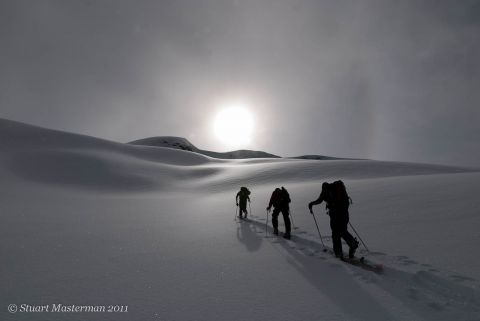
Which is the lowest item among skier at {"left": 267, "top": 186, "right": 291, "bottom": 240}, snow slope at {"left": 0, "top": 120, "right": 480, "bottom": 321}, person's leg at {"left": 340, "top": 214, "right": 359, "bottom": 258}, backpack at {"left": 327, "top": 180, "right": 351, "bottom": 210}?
snow slope at {"left": 0, "top": 120, "right": 480, "bottom": 321}

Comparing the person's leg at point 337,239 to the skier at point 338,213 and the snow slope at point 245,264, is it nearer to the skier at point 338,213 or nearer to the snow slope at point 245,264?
the skier at point 338,213

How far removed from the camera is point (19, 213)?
12586mm

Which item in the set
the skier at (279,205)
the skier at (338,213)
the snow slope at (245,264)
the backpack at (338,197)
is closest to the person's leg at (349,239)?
the skier at (338,213)

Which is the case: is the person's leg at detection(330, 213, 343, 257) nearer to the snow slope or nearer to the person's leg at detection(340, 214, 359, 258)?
the person's leg at detection(340, 214, 359, 258)

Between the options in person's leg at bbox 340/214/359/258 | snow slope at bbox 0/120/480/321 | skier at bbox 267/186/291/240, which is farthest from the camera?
skier at bbox 267/186/291/240

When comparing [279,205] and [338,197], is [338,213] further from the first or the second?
[279,205]

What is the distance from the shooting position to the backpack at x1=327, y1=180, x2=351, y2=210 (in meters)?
6.37

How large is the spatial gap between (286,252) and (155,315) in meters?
3.90

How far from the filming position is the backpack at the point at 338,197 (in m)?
6.37

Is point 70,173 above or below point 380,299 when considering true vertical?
above

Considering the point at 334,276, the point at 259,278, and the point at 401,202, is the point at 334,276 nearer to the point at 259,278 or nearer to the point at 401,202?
the point at 259,278

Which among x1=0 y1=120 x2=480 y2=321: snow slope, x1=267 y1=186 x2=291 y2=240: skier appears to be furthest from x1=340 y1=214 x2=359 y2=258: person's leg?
x1=267 y1=186 x2=291 y2=240: skier

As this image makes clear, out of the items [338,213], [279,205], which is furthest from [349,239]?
[279,205]

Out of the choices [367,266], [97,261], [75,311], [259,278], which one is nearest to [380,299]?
[367,266]
